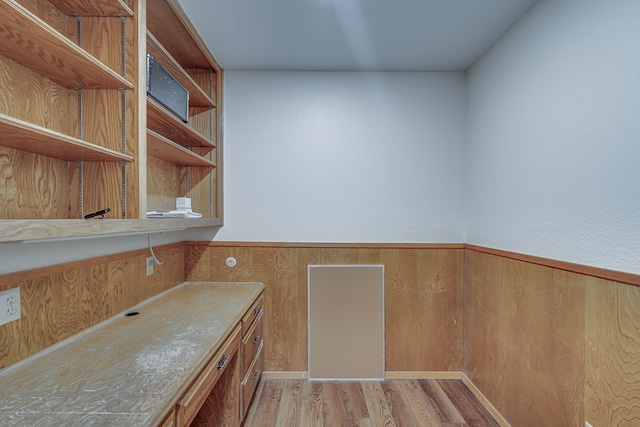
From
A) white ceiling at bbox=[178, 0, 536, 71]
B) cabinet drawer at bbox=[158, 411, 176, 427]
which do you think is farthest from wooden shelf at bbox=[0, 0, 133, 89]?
cabinet drawer at bbox=[158, 411, 176, 427]

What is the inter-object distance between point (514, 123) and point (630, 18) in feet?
2.36

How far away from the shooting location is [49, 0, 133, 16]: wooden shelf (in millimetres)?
1210

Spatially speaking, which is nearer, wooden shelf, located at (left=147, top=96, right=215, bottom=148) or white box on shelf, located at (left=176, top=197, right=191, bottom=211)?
wooden shelf, located at (left=147, top=96, right=215, bottom=148)

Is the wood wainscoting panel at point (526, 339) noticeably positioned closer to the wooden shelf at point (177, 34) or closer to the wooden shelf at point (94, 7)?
the wooden shelf at point (94, 7)

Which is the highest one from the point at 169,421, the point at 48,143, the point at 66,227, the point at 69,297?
the point at 48,143

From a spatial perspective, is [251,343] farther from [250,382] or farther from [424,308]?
[424,308]

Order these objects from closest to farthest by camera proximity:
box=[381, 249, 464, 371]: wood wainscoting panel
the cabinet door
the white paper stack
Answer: the white paper stack → the cabinet door → box=[381, 249, 464, 371]: wood wainscoting panel

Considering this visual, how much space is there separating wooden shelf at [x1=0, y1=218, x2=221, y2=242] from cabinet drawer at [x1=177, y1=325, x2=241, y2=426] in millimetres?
642

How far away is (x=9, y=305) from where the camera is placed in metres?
1.08

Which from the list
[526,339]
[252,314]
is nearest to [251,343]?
[252,314]

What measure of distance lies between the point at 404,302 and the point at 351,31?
2067mm

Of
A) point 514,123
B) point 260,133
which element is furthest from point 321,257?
point 514,123

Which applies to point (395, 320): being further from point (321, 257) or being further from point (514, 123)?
point (514, 123)

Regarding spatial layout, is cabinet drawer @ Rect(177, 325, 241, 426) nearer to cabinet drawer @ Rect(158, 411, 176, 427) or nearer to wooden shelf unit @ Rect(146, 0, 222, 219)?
cabinet drawer @ Rect(158, 411, 176, 427)
